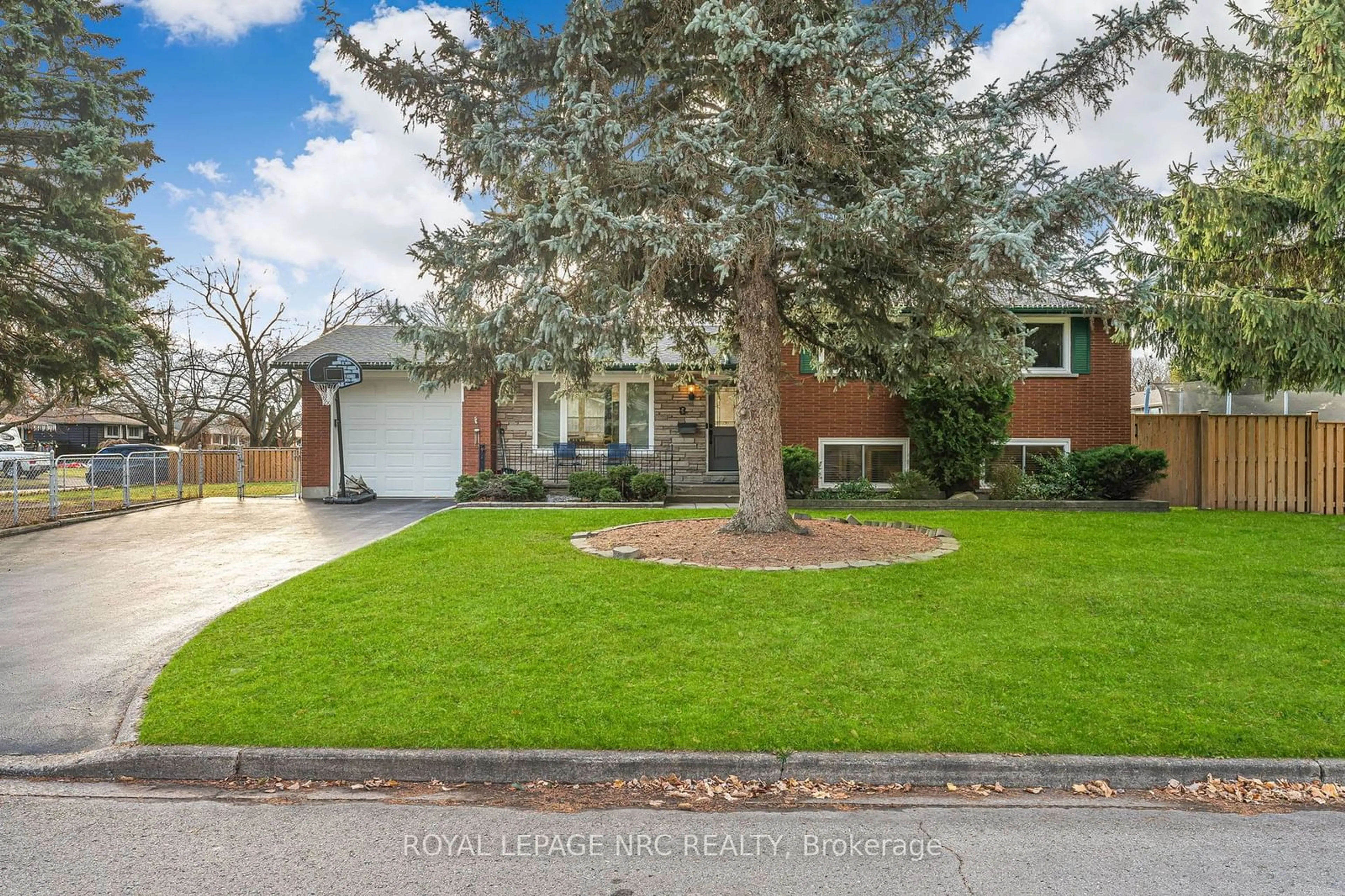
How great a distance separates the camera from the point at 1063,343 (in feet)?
50.4

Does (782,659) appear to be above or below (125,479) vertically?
below

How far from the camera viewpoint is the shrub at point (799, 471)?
44.9 feet

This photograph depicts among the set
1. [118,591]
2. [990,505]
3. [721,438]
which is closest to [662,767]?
[118,591]

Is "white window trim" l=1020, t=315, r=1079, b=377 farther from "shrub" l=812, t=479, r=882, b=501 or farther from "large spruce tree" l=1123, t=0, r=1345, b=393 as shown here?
"shrub" l=812, t=479, r=882, b=501

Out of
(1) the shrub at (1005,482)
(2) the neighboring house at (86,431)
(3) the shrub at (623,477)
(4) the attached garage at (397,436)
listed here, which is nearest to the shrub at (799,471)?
(3) the shrub at (623,477)

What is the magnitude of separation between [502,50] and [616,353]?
12.1 feet

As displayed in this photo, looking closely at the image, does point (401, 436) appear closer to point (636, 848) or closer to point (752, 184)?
point (752, 184)

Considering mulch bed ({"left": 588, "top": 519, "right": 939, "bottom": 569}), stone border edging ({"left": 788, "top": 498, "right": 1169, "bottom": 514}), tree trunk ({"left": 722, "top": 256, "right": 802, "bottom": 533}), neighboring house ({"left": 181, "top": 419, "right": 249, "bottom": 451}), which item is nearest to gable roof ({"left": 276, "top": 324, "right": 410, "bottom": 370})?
neighboring house ({"left": 181, "top": 419, "right": 249, "bottom": 451})

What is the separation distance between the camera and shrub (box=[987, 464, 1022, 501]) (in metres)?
13.1

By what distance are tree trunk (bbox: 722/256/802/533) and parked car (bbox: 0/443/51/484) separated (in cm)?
1142

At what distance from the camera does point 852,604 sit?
19.9 ft

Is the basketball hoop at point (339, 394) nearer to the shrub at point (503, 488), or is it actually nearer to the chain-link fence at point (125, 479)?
the chain-link fence at point (125, 479)

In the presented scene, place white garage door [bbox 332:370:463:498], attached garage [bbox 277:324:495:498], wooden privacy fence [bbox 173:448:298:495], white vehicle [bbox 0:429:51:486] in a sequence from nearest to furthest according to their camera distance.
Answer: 1. white vehicle [bbox 0:429:51:486]
2. attached garage [bbox 277:324:495:498]
3. white garage door [bbox 332:370:463:498]
4. wooden privacy fence [bbox 173:448:298:495]

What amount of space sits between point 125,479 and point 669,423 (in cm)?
1082
